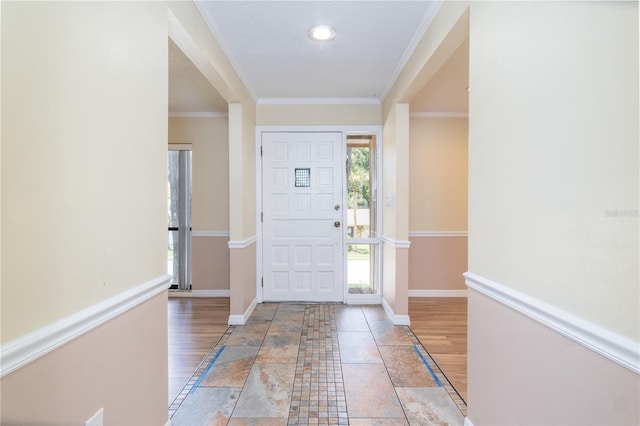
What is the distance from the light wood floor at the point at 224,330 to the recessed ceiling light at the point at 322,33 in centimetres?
258

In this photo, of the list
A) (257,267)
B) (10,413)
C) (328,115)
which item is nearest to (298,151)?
(328,115)

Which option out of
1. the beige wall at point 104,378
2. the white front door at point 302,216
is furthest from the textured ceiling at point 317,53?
the beige wall at point 104,378

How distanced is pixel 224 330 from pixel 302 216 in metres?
1.55

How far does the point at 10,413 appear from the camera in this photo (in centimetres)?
78

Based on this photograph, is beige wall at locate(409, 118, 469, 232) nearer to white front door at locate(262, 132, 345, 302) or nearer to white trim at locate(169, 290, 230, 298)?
white front door at locate(262, 132, 345, 302)

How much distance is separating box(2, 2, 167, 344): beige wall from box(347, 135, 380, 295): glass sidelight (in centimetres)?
269

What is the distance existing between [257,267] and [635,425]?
343 centimetres

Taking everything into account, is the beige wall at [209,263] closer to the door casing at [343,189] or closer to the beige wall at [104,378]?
the door casing at [343,189]

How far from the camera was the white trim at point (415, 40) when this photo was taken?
1939 millimetres

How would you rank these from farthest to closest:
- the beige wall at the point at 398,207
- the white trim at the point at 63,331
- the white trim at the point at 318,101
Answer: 1. the white trim at the point at 318,101
2. the beige wall at the point at 398,207
3. the white trim at the point at 63,331

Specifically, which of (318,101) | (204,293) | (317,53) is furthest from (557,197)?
(204,293)

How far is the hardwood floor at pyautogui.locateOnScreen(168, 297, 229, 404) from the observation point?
2.24m

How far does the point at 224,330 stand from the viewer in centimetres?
302

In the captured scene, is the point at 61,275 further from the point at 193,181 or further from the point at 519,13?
the point at 193,181
